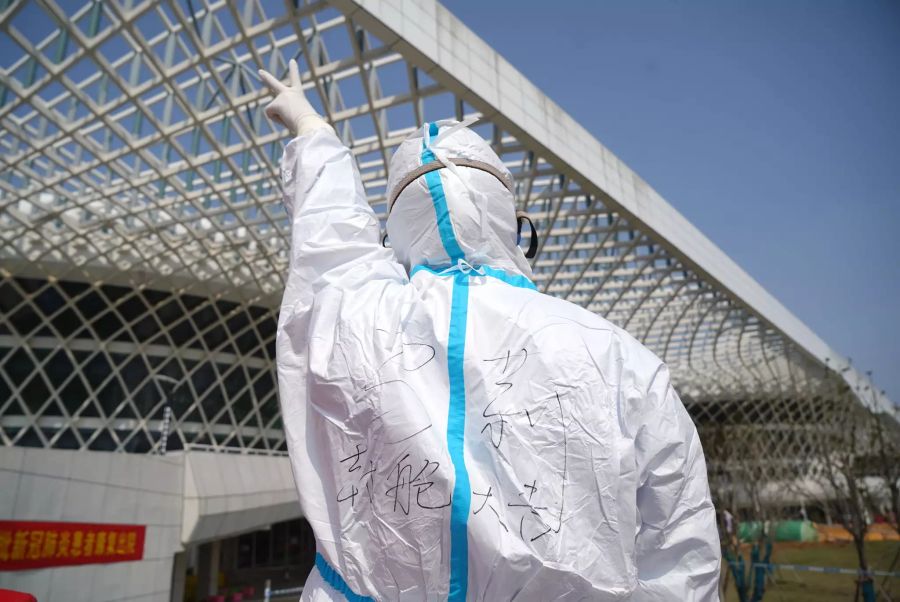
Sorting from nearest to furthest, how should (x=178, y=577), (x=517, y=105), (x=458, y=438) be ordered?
1. (x=458, y=438)
2. (x=517, y=105)
3. (x=178, y=577)

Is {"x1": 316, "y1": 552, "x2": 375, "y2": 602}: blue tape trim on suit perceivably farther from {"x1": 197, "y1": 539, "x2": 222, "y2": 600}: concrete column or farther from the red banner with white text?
{"x1": 197, "y1": 539, "x2": 222, "y2": 600}: concrete column

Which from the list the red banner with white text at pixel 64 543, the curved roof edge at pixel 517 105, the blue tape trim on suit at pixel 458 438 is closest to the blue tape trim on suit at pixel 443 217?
the blue tape trim on suit at pixel 458 438

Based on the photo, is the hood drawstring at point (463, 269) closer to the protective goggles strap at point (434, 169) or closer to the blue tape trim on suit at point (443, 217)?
the blue tape trim on suit at point (443, 217)

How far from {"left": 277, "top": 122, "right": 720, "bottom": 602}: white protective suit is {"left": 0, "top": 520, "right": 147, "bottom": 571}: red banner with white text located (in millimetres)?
9340

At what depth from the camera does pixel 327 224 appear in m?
1.89

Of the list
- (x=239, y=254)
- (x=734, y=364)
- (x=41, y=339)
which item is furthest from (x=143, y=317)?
(x=734, y=364)

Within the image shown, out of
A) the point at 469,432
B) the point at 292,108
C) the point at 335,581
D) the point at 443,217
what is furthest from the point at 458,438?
the point at 292,108

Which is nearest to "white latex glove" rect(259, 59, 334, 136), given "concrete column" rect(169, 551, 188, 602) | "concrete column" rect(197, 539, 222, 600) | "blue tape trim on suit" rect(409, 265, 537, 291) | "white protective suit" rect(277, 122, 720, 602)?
"white protective suit" rect(277, 122, 720, 602)

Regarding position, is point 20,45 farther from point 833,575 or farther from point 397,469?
point 833,575

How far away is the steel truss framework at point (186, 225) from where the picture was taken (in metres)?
11.0

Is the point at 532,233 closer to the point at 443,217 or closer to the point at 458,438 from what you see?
the point at 443,217

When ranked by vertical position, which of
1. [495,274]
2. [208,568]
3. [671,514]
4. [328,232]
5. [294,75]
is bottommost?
[208,568]

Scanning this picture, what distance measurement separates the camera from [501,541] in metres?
1.37

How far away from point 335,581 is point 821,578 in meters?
22.6
